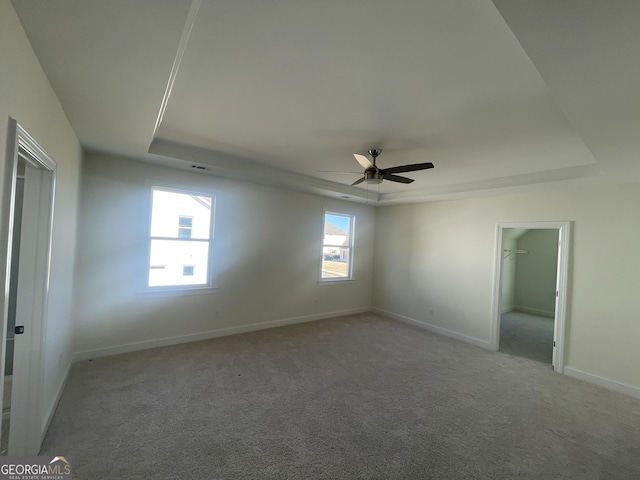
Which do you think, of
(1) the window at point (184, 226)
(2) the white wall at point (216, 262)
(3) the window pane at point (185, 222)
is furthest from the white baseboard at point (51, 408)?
(3) the window pane at point (185, 222)

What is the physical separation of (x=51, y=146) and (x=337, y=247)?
182 inches

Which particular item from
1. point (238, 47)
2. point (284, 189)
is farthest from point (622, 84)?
point (284, 189)

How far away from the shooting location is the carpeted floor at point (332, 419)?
1.89m

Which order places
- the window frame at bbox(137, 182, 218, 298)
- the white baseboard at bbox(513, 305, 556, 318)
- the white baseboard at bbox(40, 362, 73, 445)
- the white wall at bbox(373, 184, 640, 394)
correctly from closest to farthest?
1. the white baseboard at bbox(40, 362, 73, 445)
2. the white wall at bbox(373, 184, 640, 394)
3. the window frame at bbox(137, 182, 218, 298)
4. the white baseboard at bbox(513, 305, 556, 318)

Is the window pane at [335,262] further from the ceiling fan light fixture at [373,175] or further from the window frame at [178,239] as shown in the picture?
the ceiling fan light fixture at [373,175]

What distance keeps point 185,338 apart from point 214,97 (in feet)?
11.0

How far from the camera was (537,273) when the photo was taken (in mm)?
7008

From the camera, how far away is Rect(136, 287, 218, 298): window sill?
3.65 meters

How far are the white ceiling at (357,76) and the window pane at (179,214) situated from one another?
2.75ft

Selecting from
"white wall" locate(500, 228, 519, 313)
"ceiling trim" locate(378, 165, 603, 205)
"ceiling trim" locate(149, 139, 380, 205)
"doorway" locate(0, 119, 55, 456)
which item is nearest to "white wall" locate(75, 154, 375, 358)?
"ceiling trim" locate(149, 139, 380, 205)

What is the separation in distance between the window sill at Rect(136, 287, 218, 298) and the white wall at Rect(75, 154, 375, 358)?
0.06 meters

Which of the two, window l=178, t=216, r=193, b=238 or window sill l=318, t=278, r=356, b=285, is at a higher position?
window l=178, t=216, r=193, b=238

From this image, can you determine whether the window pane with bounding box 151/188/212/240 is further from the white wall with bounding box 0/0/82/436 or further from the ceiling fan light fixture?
the ceiling fan light fixture

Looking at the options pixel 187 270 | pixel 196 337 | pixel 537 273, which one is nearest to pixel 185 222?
pixel 187 270
